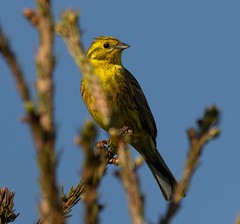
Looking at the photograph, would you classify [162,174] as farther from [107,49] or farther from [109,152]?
[109,152]

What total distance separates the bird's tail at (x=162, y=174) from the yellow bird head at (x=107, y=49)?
1499 mm

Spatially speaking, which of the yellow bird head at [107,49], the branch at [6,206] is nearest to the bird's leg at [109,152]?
the branch at [6,206]

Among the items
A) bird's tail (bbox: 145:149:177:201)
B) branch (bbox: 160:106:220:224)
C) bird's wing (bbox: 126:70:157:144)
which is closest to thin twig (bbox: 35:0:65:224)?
branch (bbox: 160:106:220:224)

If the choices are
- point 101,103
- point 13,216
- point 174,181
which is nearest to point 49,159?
point 101,103

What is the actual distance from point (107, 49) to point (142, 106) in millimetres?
1025

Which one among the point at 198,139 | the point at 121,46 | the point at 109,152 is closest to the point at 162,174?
the point at 121,46

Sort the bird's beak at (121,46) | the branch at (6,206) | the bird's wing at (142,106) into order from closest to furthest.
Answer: the branch at (6,206) < the bird's wing at (142,106) < the bird's beak at (121,46)

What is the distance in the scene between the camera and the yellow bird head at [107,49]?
718cm

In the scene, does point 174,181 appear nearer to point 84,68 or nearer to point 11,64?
point 84,68

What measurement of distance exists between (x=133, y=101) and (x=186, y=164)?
220 inches

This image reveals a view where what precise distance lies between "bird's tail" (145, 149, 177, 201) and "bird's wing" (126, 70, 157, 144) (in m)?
0.30

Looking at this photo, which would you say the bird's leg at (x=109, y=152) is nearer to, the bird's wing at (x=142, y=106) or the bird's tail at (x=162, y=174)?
the bird's tail at (x=162, y=174)

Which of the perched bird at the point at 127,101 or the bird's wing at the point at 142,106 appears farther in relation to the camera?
the bird's wing at the point at 142,106

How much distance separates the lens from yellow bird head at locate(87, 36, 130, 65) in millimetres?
7176
